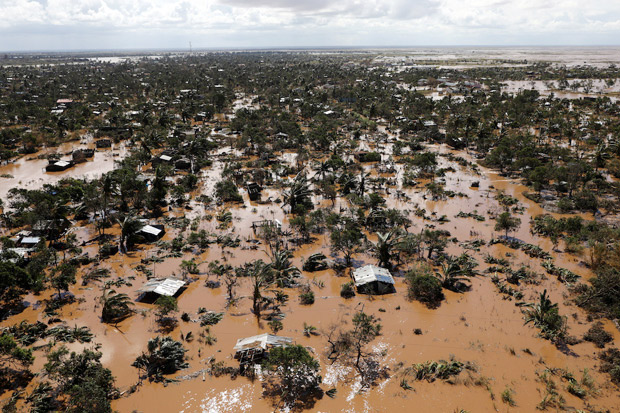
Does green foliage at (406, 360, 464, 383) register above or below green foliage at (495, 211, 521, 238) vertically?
below

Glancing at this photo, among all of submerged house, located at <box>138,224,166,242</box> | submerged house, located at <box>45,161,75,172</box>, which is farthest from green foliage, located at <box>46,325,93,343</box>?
submerged house, located at <box>45,161,75,172</box>

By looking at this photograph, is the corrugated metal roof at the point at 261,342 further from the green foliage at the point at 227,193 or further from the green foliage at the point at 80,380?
the green foliage at the point at 227,193

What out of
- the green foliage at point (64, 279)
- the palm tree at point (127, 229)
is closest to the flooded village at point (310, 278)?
the palm tree at point (127, 229)

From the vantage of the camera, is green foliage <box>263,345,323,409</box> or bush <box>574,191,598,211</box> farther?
bush <box>574,191,598,211</box>

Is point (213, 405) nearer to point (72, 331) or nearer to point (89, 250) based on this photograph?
point (72, 331)

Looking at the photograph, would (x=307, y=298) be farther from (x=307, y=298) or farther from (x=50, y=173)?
(x=50, y=173)

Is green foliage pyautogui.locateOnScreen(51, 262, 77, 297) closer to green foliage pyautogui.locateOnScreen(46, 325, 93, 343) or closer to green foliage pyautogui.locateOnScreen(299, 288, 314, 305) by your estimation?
green foliage pyautogui.locateOnScreen(46, 325, 93, 343)
